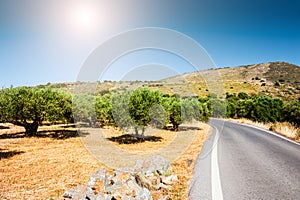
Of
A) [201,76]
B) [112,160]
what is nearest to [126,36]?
[112,160]

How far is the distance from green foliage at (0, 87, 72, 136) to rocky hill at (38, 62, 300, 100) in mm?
35329

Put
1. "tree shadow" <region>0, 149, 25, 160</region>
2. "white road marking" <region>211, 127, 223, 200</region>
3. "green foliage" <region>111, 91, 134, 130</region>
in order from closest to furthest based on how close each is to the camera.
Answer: "white road marking" <region>211, 127, 223, 200</region> → "tree shadow" <region>0, 149, 25, 160</region> → "green foliage" <region>111, 91, 134, 130</region>

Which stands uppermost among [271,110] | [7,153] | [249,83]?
[249,83]

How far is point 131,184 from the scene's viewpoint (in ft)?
17.7

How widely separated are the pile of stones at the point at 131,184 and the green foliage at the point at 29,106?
17032mm

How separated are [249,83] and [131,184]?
98.0m

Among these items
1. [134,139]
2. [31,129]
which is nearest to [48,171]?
[134,139]

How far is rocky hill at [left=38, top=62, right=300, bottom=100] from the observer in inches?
2808

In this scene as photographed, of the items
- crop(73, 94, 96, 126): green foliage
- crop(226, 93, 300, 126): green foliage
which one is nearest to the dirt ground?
crop(73, 94, 96, 126): green foliage

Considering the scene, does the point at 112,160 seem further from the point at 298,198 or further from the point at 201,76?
the point at 201,76

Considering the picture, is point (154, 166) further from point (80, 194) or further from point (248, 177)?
point (248, 177)

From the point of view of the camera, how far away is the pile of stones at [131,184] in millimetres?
5102

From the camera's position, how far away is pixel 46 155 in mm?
14055

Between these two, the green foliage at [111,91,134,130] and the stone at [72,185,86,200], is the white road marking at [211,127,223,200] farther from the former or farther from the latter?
the green foliage at [111,91,134,130]
